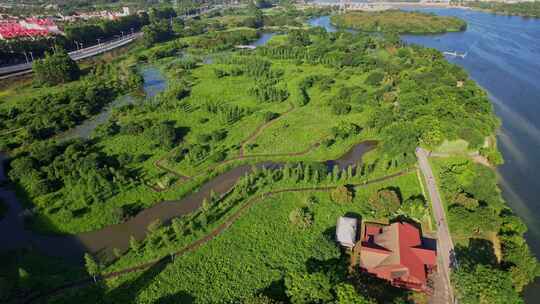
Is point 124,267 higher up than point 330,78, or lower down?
lower down

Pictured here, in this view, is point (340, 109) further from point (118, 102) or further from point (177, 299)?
point (118, 102)

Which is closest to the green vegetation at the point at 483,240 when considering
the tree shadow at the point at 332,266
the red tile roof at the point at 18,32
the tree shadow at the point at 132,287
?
the tree shadow at the point at 332,266

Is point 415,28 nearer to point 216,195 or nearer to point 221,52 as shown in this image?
point 221,52

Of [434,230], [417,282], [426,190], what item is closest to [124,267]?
[417,282]

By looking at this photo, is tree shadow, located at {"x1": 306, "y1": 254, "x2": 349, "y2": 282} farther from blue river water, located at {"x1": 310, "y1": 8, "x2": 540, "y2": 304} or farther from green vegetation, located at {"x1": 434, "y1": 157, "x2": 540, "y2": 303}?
blue river water, located at {"x1": 310, "y1": 8, "x2": 540, "y2": 304}

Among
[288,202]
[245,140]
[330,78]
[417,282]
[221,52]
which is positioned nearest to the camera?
[417,282]

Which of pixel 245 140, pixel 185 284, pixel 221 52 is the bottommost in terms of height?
pixel 185 284

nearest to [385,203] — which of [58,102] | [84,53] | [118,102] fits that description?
[118,102]

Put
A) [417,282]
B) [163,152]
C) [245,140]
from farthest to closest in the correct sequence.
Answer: [245,140] → [163,152] → [417,282]
